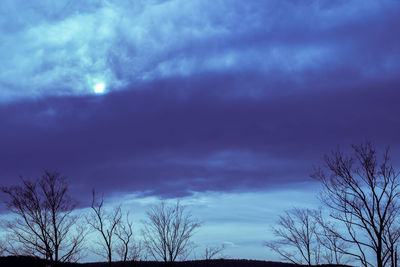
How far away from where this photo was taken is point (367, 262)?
23.0 metres

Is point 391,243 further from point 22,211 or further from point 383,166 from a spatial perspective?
point 22,211

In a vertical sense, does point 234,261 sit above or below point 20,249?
below

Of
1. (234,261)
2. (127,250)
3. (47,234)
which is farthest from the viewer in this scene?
(234,261)

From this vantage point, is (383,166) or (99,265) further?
(99,265)

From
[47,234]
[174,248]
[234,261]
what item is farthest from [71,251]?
[234,261]

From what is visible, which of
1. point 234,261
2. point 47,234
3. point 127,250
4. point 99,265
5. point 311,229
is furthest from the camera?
point 234,261


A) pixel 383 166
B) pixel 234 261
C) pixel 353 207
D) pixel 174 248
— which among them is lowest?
pixel 234 261

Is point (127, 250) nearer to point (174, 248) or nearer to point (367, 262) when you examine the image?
point (174, 248)

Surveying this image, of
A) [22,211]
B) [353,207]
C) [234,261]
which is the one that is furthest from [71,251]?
[234,261]

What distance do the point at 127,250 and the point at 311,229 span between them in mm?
19916

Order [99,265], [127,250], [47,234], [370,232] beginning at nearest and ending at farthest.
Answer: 1. [370,232]
2. [47,234]
3. [127,250]
4. [99,265]

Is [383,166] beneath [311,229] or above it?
above

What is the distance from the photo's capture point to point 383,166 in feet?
78.2

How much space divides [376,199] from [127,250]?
24.6m
